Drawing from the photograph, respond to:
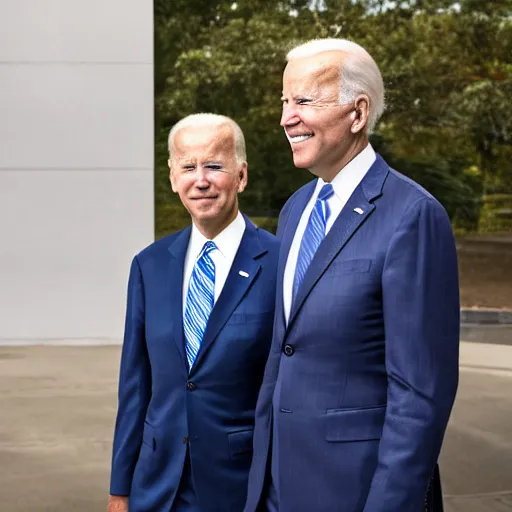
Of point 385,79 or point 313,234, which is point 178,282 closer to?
point 313,234

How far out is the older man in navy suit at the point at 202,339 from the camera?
2814 mm

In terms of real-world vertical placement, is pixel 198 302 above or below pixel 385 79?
above

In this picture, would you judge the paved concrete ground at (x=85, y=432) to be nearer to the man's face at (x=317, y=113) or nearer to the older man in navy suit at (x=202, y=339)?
the older man in navy suit at (x=202, y=339)

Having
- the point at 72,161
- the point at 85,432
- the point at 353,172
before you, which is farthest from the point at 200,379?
the point at 72,161

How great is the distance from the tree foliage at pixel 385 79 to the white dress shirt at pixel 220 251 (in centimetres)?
1195

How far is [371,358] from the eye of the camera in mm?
2289

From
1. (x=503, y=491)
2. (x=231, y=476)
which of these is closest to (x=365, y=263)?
(x=231, y=476)

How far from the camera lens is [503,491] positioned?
20.3 ft

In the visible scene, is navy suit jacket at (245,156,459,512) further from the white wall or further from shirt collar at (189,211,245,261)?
the white wall

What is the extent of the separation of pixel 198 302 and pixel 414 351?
0.80 metres

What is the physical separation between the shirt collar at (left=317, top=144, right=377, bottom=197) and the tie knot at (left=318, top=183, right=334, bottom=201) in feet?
0.05

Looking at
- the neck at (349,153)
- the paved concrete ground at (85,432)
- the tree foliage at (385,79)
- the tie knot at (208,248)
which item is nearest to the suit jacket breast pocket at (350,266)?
the neck at (349,153)

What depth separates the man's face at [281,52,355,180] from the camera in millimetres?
2336

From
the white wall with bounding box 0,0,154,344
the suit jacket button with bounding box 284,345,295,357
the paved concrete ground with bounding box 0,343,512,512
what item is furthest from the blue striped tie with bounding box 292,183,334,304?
the white wall with bounding box 0,0,154,344
